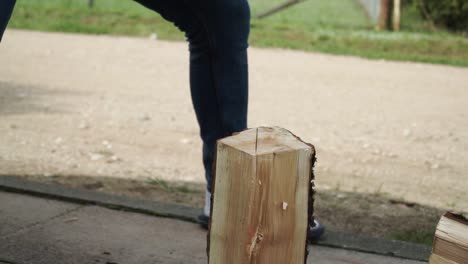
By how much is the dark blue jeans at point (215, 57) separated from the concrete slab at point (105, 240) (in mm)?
258

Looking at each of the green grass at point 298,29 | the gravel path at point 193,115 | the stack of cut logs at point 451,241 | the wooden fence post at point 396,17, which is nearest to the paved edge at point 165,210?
the gravel path at point 193,115

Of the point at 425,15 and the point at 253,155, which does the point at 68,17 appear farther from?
the point at 253,155

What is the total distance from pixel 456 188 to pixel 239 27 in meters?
1.70

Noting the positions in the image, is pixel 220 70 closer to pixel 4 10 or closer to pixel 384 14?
pixel 4 10

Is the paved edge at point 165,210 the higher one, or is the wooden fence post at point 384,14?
the wooden fence post at point 384,14

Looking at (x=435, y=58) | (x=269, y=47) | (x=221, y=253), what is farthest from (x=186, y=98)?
(x=221, y=253)

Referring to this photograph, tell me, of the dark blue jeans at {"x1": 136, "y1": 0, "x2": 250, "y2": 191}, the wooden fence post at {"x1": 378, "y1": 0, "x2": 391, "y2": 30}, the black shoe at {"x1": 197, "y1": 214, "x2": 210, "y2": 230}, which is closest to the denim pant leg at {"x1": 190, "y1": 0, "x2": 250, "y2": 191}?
the dark blue jeans at {"x1": 136, "y1": 0, "x2": 250, "y2": 191}

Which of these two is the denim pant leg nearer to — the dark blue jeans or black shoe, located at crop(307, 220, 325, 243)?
the dark blue jeans

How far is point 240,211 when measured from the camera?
1406mm

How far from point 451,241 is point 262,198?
0.30 meters

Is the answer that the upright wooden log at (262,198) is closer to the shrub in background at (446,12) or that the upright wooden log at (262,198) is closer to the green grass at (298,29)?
the green grass at (298,29)

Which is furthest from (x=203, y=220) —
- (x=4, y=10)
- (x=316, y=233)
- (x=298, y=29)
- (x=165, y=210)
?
(x=298, y=29)

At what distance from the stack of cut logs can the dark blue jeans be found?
0.98 meters

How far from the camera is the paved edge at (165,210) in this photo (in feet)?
7.77
